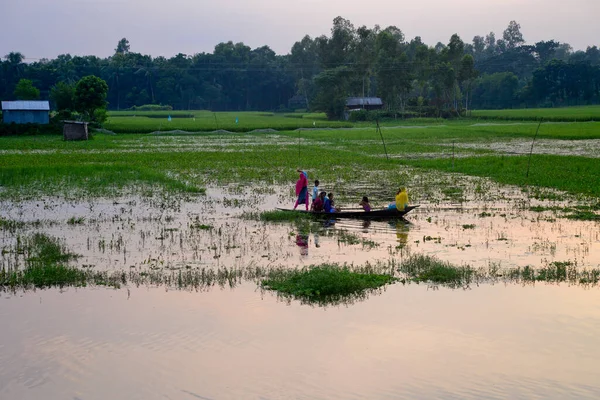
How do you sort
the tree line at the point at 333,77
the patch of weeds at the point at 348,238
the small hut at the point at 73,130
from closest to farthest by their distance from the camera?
the patch of weeds at the point at 348,238, the small hut at the point at 73,130, the tree line at the point at 333,77

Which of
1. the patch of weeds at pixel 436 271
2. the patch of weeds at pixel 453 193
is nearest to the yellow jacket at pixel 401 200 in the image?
the patch of weeds at pixel 453 193

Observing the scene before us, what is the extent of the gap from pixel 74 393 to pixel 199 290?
376 cm

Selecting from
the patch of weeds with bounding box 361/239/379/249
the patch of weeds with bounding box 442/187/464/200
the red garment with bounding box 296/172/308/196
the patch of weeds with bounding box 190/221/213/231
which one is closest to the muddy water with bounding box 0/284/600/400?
the patch of weeds with bounding box 361/239/379/249

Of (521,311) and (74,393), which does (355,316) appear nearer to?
(521,311)

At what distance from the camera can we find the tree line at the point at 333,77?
87125mm

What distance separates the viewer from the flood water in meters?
7.84

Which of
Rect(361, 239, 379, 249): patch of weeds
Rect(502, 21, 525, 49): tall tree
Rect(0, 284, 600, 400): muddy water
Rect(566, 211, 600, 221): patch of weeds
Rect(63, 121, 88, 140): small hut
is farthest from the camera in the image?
Rect(502, 21, 525, 49): tall tree

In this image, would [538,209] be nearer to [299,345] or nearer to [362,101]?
[299,345]

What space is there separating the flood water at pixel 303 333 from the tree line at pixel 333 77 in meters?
53.7

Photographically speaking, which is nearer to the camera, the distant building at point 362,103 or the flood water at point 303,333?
the flood water at point 303,333

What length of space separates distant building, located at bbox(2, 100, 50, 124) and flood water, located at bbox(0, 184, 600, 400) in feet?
139

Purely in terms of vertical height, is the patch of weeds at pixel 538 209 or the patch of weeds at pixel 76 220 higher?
the patch of weeds at pixel 538 209

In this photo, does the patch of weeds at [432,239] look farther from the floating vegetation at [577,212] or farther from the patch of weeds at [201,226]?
the patch of weeds at [201,226]

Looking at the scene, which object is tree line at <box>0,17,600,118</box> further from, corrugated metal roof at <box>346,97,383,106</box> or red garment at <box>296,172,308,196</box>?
red garment at <box>296,172,308,196</box>
